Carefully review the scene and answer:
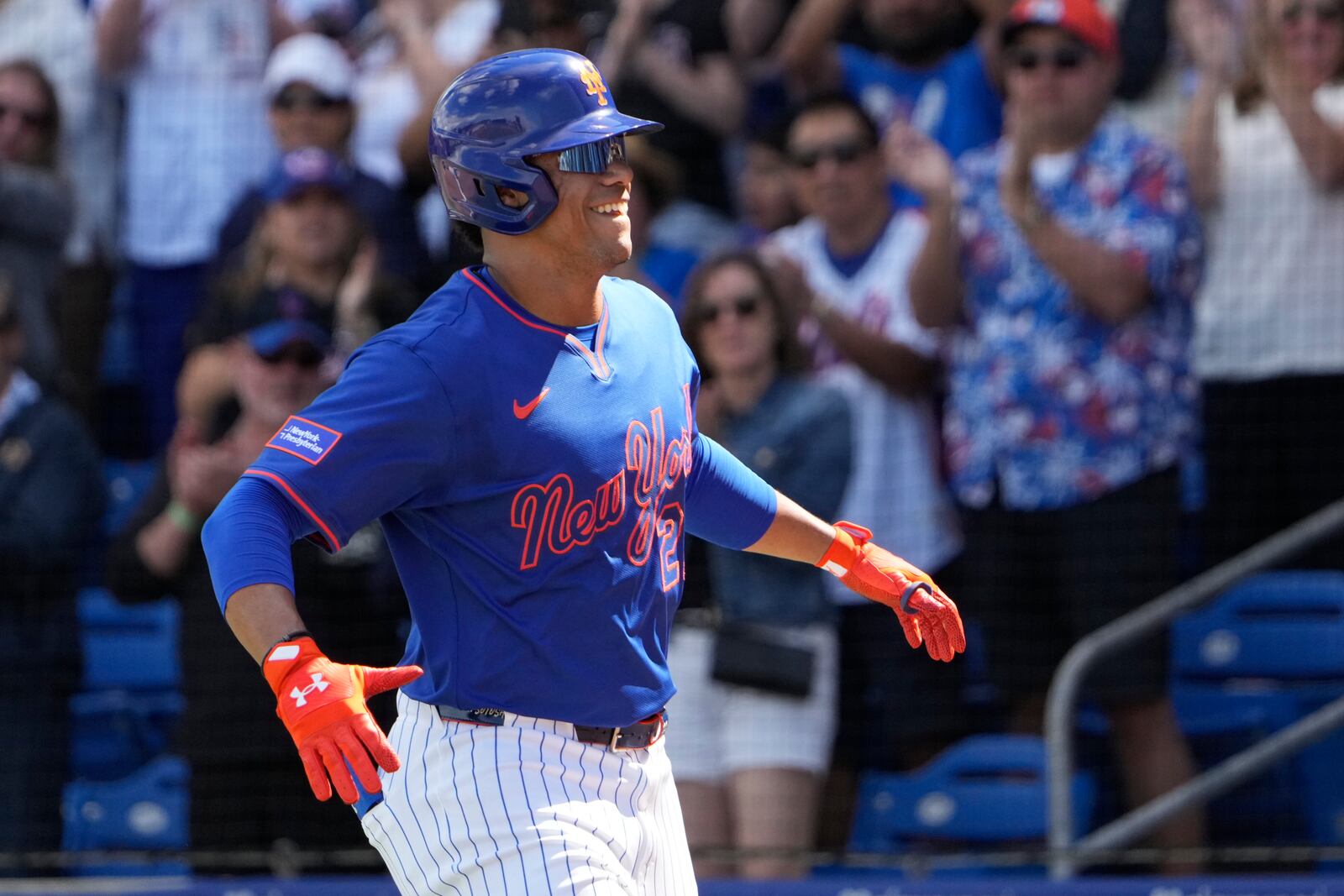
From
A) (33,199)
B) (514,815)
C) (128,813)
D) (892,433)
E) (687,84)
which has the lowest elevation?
(128,813)

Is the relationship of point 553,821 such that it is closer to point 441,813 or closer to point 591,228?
point 441,813

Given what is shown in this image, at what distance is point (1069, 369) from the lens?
5.03 meters

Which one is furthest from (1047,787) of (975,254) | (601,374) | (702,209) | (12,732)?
(12,732)

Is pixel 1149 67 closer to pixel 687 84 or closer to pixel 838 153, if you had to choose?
pixel 838 153

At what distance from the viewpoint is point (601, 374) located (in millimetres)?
2801

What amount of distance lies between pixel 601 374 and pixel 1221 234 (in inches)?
119

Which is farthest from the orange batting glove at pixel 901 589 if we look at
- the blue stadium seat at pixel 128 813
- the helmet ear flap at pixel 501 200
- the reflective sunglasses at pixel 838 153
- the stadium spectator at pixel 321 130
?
the blue stadium seat at pixel 128 813

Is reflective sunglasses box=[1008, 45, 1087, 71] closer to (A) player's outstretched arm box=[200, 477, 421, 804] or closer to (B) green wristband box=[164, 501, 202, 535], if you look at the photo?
(B) green wristband box=[164, 501, 202, 535]

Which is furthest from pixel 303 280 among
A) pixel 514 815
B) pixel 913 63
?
pixel 514 815

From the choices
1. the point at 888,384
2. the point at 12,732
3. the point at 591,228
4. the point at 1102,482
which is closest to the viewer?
the point at 591,228

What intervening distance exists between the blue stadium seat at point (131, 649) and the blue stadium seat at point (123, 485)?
265 millimetres

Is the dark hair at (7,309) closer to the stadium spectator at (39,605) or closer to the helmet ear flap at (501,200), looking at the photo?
the stadium spectator at (39,605)

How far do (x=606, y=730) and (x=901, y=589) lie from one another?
591 millimetres

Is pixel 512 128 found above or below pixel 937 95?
below
